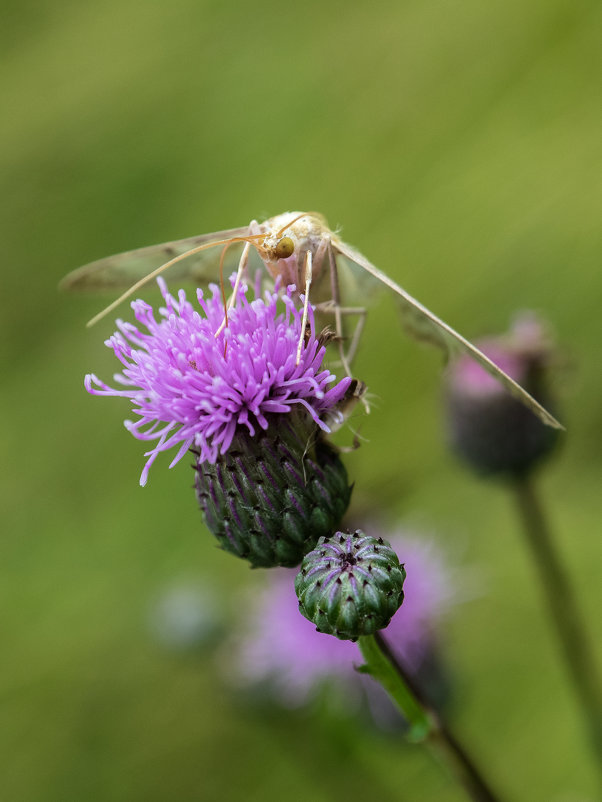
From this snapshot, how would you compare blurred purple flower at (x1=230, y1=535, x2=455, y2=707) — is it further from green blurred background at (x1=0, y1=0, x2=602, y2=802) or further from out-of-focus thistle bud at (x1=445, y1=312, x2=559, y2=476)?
out-of-focus thistle bud at (x1=445, y1=312, x2=559, y2=476)

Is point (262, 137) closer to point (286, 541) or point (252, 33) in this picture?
point (252, 33)

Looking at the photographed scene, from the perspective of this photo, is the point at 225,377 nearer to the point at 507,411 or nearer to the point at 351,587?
the point at 351,587

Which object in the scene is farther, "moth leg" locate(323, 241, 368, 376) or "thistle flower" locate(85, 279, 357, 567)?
"moth leg" locate(323, 241, 368, 376)

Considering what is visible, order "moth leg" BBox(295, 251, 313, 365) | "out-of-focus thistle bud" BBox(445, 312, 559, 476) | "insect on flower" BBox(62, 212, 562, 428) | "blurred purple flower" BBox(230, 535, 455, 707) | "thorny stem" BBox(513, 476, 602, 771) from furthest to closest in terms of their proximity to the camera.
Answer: "blurred purple flower" BBox(230, 535, 455, 707)
"out-of-focus thistle bud" BBox(445, 312, 559, 476)
"thorny stem" BBox(513, 476, 602, 771)
"insect on flower" BBox(62, 212, 562, 428)
"moth leg" BBox(295, 251, 313, 365)

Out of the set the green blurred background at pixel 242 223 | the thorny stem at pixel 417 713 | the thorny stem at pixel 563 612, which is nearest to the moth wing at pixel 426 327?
the thorny stem at pixel 417 713

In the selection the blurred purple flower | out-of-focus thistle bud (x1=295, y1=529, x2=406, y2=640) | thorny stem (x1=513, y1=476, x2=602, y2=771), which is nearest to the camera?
out-of-focus thistle bud (x1=295, y1=529, x2=406, y2=640)

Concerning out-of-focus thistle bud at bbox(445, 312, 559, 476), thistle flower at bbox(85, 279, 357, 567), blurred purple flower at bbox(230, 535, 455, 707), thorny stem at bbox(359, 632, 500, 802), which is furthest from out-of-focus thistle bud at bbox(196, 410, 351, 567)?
blurred purple flower at bbox(230, 535, 455, 707)

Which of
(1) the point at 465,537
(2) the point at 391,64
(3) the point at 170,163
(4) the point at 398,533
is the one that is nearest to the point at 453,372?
(4) the point at 398,533
